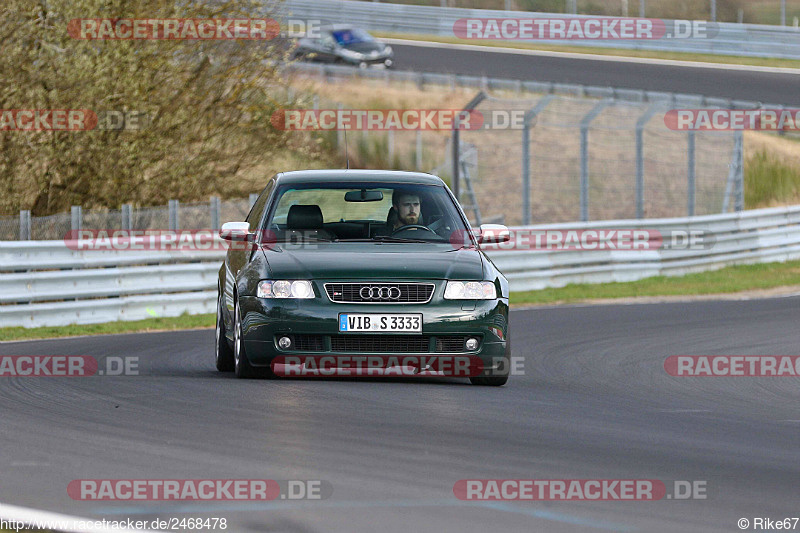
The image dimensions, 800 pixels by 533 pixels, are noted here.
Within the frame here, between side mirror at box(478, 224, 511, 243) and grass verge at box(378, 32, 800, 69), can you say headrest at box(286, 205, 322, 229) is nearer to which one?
side mirror at box(478, 224, 511, 243)

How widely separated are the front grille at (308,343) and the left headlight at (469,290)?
0.90 meters

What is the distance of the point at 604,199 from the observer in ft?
105

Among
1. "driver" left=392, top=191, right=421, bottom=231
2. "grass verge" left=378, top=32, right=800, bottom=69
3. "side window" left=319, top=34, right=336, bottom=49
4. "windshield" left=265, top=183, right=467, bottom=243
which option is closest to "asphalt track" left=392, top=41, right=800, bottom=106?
"grass verge" left=378, top=32, right=800, bottom=69

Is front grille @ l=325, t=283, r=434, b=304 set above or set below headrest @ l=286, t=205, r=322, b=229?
below

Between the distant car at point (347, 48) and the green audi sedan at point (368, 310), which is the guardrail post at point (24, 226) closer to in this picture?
the green audi sedan at point (368, 310)

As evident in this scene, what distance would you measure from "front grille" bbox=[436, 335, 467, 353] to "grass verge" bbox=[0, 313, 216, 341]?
6.67m

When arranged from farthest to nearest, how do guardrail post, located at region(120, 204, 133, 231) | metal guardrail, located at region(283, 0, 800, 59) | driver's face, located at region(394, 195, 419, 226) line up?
metal guardrail, located at region(283, 0, 800, 59) → guardrail post, located at region(120, 204, 133, 231) → driver's face, located at region(394, 195, 419, 226)

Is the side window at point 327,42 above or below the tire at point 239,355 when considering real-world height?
below

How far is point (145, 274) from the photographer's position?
1750cm

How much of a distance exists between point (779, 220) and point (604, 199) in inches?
259

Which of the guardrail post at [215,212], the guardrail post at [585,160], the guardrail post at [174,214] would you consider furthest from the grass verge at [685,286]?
the guardrail post at [174,214]

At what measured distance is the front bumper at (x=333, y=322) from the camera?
971 centimetres

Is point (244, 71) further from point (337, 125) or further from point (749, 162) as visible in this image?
point (749, 162)

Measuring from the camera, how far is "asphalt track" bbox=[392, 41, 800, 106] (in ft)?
131
